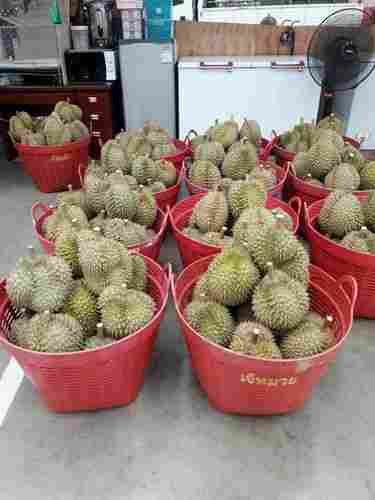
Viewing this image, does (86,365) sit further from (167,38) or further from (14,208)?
(167,38)

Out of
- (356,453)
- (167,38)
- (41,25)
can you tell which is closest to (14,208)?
(41,25)

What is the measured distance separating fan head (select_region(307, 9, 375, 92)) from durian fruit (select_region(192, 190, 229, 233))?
2.27m

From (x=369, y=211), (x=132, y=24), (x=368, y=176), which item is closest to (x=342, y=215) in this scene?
(x=369, y=211)

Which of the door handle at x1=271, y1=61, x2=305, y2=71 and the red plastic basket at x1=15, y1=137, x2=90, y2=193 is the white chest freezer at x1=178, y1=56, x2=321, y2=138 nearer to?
the door handle at x1=271, y1=61, x2=305, y2=71

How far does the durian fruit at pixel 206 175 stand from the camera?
195 cm

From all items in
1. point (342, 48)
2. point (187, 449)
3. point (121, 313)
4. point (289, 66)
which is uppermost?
point (342, 48)

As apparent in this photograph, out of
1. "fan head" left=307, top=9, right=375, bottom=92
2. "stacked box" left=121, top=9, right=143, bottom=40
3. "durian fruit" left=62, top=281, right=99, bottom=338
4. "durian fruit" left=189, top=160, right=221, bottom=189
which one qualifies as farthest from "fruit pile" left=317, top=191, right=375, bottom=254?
"stacked box" left=121, top=9, right=143, bottom=40

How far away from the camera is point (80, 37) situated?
3.59 meters

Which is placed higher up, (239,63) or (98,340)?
(239,63)

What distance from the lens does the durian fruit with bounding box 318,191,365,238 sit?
1.60 meters

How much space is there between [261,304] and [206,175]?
1.02m

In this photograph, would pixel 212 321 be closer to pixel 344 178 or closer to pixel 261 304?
pixel 261 304

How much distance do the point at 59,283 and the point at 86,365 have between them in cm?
28

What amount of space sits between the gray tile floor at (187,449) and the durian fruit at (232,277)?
1.41ft
